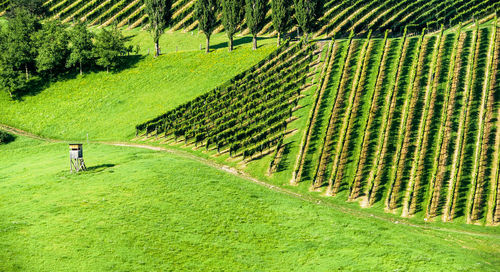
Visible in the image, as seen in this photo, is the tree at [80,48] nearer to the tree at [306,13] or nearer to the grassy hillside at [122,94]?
the grassy hillside at [122,94]

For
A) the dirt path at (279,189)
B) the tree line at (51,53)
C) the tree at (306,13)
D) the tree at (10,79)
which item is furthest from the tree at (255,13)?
the tree at (10,79)

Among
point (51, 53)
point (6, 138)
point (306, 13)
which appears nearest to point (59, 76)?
point (51, 53)

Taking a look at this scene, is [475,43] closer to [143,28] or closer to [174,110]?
[174,110]

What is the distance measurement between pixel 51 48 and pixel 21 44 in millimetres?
8397

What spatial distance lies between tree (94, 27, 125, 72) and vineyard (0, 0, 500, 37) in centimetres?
2198

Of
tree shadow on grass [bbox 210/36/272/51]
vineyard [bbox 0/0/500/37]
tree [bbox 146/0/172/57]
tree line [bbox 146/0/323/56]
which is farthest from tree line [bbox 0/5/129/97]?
tree shadow on grass [bbox 210/36/272/51]

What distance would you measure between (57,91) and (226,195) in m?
70.1

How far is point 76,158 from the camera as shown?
200 feet

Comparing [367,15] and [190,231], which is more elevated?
[367,15]

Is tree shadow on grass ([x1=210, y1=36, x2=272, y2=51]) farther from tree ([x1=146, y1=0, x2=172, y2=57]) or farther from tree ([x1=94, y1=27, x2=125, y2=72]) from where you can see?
tree ([x1=94, y1=27, x2=125, y2=72])

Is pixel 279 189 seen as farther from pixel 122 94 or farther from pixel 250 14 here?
pixel 250 14

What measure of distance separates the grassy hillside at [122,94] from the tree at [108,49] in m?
3.27

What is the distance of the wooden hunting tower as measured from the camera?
59750mm

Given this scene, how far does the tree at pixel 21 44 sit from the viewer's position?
110m
